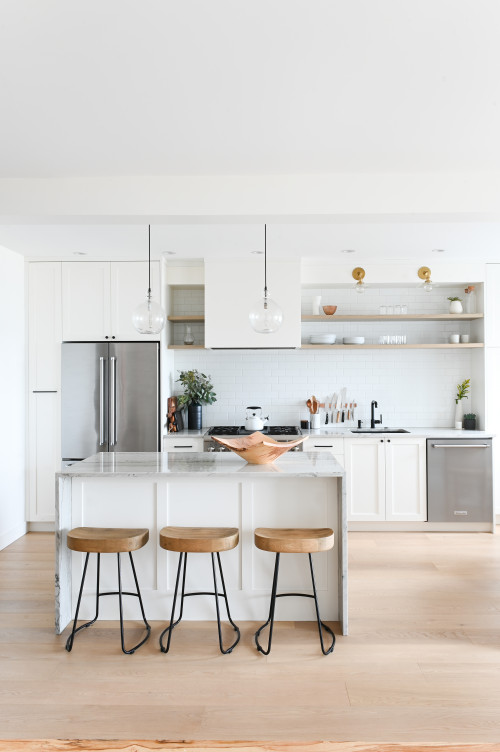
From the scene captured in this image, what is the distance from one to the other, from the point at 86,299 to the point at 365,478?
3230mm

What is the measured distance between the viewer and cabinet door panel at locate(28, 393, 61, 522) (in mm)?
5387

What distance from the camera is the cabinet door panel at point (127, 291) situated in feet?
17.6

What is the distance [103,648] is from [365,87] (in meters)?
3.10

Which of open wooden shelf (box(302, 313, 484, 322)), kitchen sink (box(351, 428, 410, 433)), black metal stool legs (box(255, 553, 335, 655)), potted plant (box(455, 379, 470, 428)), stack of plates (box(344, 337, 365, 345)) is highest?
open wooden shelf (box(302, 313, 484, 322))

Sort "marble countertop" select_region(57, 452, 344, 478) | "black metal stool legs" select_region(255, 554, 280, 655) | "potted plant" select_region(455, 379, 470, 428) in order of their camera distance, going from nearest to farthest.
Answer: "black metal stool legs" select_region(255, 554, 280, 655) < "marble countertop" select_region(57, 452, 344, 478) < "potted plant" select_region(455, 379, 470, 428)

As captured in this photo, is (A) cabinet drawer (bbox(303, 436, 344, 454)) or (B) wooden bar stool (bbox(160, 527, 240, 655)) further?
(A) cabinet drawer (bbox(303, 436, 344, 454))

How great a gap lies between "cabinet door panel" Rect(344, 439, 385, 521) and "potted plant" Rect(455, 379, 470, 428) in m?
1.05

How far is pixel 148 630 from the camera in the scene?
3.25 m

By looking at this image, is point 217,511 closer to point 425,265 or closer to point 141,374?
point 141,374

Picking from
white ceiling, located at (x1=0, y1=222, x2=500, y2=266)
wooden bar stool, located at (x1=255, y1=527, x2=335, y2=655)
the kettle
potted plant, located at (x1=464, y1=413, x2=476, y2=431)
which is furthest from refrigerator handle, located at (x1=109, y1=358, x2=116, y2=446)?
potted plant, located at (x1=464, y1=413, x2=476, y2=431)

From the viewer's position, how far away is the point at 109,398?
17.5 feet

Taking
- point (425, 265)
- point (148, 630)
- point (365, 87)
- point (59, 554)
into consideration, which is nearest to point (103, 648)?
point (148, 630)

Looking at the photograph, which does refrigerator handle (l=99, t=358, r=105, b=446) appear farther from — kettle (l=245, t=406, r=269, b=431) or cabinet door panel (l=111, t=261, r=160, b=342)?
kettle (l=245, t=406, r=269, b=431)

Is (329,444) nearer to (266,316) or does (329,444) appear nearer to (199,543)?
(266,316)
